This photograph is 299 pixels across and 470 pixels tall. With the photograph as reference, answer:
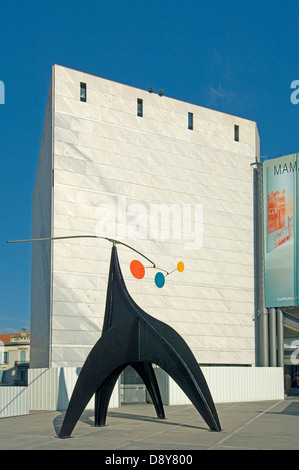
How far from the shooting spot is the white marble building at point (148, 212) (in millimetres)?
38531

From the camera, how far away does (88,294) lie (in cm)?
3875

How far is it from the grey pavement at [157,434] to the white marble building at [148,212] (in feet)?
45.8

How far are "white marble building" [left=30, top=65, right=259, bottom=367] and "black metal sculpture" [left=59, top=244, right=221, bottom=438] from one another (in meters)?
18.4

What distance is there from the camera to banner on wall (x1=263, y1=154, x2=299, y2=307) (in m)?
44.9

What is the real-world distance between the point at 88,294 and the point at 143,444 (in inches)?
908

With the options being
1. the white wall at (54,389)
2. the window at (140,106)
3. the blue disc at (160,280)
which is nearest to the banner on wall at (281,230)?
the blue disc at (160,280)

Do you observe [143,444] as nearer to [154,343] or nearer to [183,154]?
[154,343]

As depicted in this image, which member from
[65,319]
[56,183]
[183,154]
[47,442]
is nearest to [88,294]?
[65,319]

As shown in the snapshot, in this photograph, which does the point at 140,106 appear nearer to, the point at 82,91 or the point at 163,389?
the point at 82,91

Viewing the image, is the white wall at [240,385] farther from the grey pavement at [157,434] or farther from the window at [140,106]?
the window at [140,106]

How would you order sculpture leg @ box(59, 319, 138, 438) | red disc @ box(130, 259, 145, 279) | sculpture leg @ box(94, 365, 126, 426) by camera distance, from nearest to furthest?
sculpture leg @ box(59, 319, 138, 438), sculpture leg @ box(94, 365, 126, 426), red disc @ box(130, 259, 145, 279)

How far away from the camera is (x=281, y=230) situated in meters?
46.0

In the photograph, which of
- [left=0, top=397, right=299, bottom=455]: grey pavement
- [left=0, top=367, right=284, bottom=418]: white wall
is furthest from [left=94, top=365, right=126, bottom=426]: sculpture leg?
[left=0, top=367, right=284, bottom=418]: white wall

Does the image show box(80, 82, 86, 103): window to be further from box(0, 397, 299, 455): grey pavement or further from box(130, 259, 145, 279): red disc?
box(0, 397, 299, 455): grey pavement
